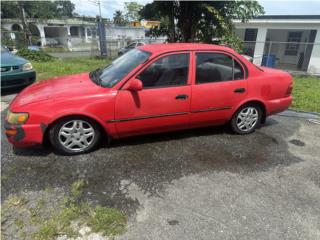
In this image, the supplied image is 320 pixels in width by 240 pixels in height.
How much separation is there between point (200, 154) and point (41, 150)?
2284mm

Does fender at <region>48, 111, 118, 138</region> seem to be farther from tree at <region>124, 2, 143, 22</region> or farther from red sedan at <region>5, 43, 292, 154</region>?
tree at <region>124, 2, 143, 22</region>

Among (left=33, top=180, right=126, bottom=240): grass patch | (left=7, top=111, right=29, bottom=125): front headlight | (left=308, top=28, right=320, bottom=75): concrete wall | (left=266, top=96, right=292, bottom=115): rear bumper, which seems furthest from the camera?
(left=308, top=28, right=320, bottom=75): concrete wall

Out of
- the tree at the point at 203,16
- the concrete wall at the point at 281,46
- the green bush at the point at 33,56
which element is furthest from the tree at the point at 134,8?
the concrete wall at the point at 281,46

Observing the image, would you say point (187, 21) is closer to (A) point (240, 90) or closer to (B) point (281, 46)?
(A) point (240, 90)

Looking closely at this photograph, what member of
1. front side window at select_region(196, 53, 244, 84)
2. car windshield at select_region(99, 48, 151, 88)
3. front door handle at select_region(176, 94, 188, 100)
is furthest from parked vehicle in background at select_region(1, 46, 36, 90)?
front side window at select_region(196, 53, 244, 84)

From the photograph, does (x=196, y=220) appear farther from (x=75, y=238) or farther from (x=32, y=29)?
(x=32, y=29)

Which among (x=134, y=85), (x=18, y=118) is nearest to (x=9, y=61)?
(x=18, y=118)

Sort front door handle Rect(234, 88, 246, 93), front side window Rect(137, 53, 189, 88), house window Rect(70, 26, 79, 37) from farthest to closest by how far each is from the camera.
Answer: house window Rect(70, 26, 79, 37)
front door handle Rect(234, 88, 246, 93)
front side window Rect(137, 53, 189, 88)

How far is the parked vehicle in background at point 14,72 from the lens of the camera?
6445mm

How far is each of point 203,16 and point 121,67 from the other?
7673 millimetres

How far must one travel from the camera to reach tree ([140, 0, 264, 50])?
1007 centimetres

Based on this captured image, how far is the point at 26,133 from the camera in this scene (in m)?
3.28

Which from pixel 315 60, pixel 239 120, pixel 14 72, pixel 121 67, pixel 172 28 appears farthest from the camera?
pixel 315 60

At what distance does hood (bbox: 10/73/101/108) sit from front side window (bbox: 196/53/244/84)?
1532 millimetres
